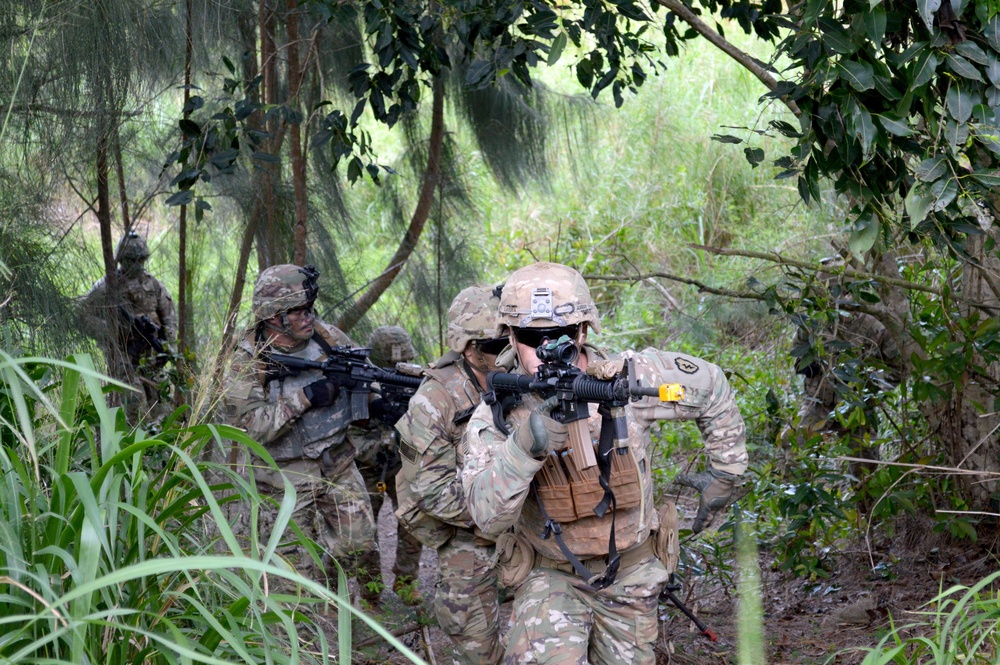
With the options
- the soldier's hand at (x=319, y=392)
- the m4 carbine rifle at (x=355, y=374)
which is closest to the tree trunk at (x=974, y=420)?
the m4 carbine rifle at (x=355, y=374)

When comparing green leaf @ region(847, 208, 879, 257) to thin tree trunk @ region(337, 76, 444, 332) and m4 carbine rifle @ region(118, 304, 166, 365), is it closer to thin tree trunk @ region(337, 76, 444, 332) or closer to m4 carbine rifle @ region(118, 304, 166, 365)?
thin tree trunk @ region(337, 76, 444, 332)

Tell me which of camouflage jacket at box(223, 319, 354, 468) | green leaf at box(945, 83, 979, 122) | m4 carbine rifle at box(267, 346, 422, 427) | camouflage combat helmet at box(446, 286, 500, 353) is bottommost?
camouflage jacket at box(223, 319, 354, 468)

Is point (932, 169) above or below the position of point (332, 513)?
above

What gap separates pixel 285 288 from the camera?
475 centimetres

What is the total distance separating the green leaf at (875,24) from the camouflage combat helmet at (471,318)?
5.64ft

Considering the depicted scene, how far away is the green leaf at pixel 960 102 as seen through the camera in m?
2.66

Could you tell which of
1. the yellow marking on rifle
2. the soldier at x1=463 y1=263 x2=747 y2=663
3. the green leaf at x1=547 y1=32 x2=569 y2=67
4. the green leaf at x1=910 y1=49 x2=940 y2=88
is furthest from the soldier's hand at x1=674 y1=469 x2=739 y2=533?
the green leaf at x1=547 y1=32 x2=569 y2=67

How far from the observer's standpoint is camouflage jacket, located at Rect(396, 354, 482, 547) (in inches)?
149

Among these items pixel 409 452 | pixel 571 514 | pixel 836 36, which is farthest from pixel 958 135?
pixel 409 452

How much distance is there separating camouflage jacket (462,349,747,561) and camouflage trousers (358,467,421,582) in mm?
1956

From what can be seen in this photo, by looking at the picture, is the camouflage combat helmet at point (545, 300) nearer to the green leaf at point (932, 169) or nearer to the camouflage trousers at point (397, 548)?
the green leaf at point (932, 169)

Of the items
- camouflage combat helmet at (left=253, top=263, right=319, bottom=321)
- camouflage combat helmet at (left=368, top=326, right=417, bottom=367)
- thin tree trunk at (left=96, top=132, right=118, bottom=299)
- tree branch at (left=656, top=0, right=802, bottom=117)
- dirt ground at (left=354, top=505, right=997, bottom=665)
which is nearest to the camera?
tree branch at (left=656, top=0, right=802, bottom=117)

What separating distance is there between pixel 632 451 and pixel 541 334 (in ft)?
1.41

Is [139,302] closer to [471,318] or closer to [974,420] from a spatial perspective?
[471,318]
